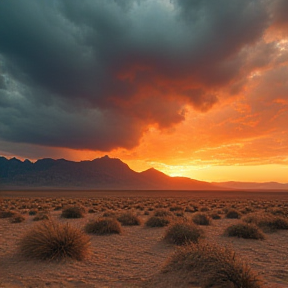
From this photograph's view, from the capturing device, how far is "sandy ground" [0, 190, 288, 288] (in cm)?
650

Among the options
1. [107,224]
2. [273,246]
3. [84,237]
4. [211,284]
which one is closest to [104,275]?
[84,237]

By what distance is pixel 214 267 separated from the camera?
586cm

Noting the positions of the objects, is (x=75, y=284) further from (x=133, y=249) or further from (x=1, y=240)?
(x=1, y=240)

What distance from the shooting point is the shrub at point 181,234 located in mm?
10734

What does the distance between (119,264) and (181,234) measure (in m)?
3.61

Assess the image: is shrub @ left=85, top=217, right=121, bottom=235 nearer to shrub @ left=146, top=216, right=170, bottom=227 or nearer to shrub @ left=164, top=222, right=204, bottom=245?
shrub @ left=146, top=216, right=170, bottom=227

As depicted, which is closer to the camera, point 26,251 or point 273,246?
point 26,251

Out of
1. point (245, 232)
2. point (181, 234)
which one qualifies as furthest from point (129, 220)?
point (245, 232)

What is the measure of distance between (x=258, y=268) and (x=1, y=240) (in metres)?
11.1

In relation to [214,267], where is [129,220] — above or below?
below

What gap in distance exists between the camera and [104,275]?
23.3 feet

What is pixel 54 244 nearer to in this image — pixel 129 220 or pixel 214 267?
pixel 214 267

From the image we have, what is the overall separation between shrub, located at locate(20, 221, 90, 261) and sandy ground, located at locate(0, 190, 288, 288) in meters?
0.28

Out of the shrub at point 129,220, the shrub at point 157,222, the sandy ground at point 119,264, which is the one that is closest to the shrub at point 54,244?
the sandy ground at point 119,264
